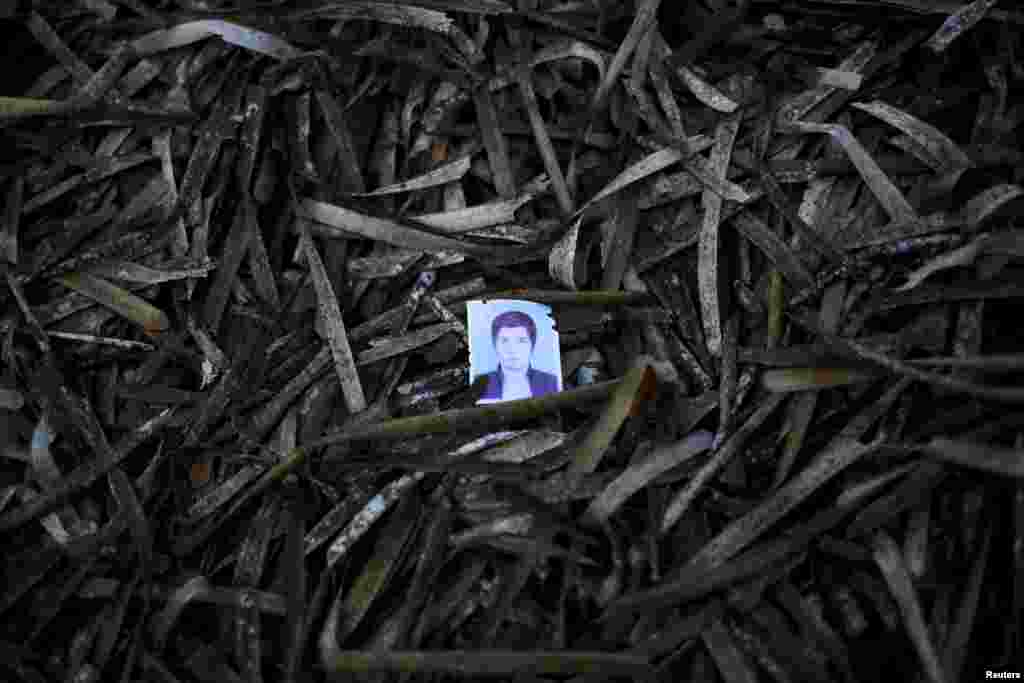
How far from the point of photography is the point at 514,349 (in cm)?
138

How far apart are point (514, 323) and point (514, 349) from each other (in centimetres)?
4

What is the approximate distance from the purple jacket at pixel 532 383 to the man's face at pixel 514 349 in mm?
16

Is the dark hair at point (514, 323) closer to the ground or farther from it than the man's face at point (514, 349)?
farther from it

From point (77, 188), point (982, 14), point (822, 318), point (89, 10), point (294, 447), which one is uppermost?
point (89, 10)

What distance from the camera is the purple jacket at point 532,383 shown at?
4.52ft

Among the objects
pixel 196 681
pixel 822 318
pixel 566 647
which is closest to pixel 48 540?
pixel 196 681

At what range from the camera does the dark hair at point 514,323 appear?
4.59ft

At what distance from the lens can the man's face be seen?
138 cm

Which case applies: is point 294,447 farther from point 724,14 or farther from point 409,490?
point 724,14

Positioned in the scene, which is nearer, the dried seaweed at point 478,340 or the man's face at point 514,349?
the dried seaweed at point 478,340

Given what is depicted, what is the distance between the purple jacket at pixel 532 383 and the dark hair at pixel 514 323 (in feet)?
0.16

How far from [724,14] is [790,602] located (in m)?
0.95

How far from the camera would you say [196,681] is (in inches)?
47.7

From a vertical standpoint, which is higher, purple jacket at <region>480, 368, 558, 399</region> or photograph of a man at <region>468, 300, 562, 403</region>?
photograph of a man at <region>468, 300, 562, 403</region>
